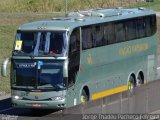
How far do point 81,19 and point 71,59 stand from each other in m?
2.59

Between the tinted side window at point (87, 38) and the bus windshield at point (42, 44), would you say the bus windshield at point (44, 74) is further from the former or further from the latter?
the tinted side window at point (87, 38)

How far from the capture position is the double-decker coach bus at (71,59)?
69.9ft

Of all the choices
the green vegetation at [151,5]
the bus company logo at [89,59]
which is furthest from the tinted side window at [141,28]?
the green vegetation at [151,5]

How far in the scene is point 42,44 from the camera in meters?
21.7

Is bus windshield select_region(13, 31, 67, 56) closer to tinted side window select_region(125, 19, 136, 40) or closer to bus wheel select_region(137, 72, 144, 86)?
tinted side window select_region(125, 19, 136, 40)

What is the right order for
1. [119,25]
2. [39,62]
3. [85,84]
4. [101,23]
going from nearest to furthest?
1. [39,62]
2. [85,84]
3. [101,23]
4. [119,25]

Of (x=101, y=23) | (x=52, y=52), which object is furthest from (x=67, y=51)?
(x=101, y=23)

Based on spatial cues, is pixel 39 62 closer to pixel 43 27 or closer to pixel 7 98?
pixel 43 27

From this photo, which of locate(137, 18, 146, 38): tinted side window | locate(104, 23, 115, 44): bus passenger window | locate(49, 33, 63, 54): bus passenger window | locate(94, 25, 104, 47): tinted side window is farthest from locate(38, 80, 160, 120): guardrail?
locate(137, 18, 146, 38): tinted side window

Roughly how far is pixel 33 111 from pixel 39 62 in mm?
2586

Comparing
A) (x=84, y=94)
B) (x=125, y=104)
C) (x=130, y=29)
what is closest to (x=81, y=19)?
(x=84, y=94)

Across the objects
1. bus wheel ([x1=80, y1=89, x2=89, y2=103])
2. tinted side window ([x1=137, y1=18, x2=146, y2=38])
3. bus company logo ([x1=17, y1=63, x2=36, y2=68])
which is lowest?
bus wheel ([x1=80, y1=89, x2=89, y2=103])

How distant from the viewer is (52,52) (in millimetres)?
21500

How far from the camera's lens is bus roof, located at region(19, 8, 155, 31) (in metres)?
22.1
